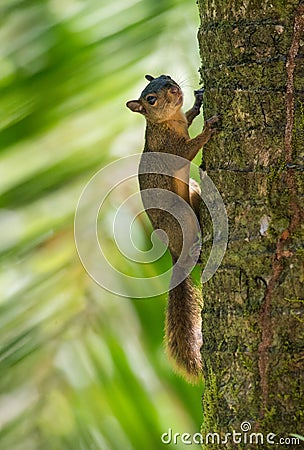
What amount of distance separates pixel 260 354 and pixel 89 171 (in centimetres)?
67

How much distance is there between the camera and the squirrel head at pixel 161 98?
2510 millimetres

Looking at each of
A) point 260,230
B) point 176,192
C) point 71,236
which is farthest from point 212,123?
point 176,192

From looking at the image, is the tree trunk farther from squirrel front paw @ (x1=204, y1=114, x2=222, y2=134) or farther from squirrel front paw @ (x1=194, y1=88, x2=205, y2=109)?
squirrel front paw @ (x1=194, y1=88, x2=205, y2=109)

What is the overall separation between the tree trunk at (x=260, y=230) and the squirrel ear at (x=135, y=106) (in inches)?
20.6

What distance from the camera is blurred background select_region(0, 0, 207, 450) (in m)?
1.91

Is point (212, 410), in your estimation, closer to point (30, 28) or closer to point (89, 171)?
point (89, 171)

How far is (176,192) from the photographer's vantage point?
7.99 feet

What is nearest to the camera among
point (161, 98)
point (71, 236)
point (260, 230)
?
point (260, 230)

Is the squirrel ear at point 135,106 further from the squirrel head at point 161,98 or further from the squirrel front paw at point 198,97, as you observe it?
the squirrel front paw at point 198,97

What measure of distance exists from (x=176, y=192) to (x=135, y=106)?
0.93 ft

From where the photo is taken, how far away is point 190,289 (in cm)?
231

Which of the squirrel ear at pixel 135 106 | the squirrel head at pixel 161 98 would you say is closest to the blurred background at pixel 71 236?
the squirrel ear at pixel 135 106

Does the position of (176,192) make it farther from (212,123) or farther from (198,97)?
(212,123)

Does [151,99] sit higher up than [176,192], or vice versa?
[151,99]
